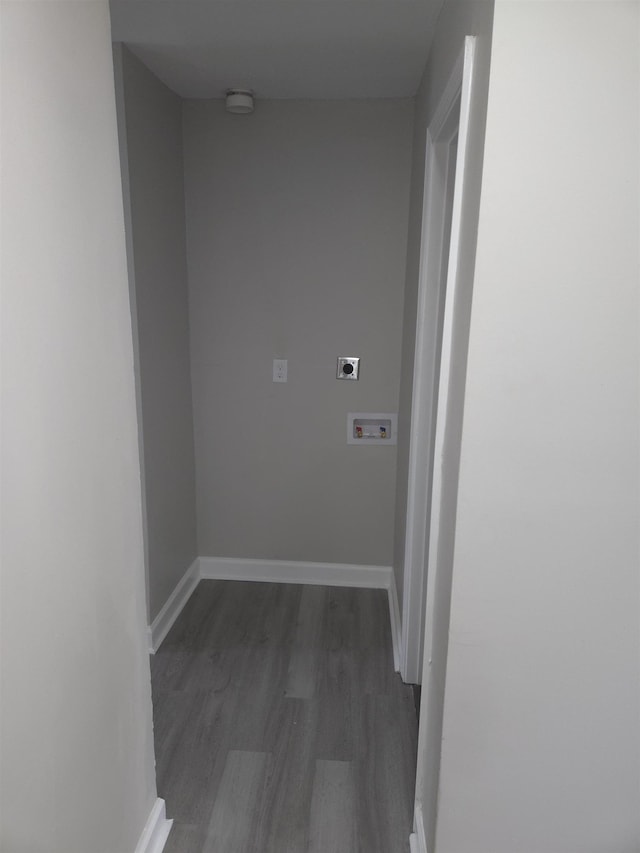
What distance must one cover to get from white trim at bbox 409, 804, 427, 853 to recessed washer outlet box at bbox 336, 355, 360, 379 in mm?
1877

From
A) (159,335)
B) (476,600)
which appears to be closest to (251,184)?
(159,335)

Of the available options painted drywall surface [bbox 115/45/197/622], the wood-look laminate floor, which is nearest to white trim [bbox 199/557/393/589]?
the wood-look laminate floor

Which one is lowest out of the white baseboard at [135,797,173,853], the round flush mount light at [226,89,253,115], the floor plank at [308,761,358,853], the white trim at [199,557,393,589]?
the floor plank at [308,761,358,853]

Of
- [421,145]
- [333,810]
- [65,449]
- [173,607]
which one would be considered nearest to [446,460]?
[65,449]

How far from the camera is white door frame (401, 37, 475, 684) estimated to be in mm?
2189

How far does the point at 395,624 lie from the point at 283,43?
7.82 ft

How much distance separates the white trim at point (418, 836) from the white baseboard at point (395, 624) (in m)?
0.82

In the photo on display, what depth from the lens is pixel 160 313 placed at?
9.14 ft

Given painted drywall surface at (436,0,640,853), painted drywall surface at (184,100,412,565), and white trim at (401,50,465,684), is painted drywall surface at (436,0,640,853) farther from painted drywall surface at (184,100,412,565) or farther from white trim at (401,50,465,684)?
painted drywall surface at (184,100,412,565)

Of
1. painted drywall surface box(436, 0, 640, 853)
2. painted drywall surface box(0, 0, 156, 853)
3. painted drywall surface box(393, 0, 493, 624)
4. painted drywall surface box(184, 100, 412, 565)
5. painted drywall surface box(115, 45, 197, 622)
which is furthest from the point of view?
painted drywall surface box(184, 100, 412, 565)

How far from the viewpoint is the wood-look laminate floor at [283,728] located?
194 cm

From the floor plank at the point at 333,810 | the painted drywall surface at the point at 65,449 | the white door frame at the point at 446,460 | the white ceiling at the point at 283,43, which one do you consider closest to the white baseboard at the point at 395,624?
the floor plank at the point at 333,810

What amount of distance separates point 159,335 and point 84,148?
59.2 inches

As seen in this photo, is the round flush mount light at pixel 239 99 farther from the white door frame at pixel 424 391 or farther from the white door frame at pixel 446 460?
the white door frame at pixel 446 460
